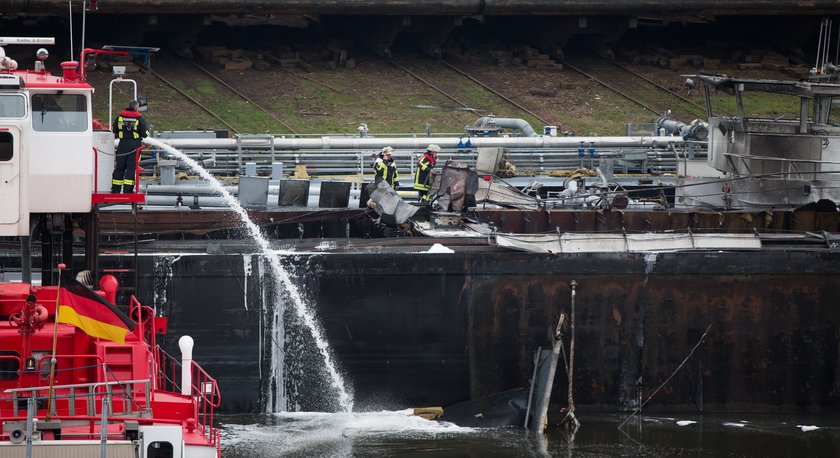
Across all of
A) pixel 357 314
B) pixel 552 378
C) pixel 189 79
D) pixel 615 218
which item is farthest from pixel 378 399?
pixel 189 79

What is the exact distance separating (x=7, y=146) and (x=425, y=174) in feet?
31.6

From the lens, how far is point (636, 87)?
32.2 meters

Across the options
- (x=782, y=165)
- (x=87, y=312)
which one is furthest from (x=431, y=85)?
(x=87, y=312)

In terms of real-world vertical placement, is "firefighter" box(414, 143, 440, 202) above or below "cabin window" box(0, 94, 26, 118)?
below

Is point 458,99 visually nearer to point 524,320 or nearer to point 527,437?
point 524,320

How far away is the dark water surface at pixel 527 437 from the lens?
51.0ft

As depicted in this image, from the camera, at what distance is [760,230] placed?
18688mm

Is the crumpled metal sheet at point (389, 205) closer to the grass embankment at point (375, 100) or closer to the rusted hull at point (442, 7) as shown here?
the grass embankment at point (375, 100)

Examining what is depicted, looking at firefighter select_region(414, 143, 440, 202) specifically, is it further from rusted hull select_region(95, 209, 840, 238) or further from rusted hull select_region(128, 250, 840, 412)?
rusted hull select_region(128, 250, 840, 412)

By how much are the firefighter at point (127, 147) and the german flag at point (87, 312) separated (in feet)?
17.1

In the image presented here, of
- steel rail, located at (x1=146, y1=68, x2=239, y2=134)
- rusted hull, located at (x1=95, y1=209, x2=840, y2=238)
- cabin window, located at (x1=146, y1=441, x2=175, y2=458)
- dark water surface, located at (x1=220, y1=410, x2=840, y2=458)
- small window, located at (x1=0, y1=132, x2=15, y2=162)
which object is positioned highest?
steel rail, located at (x1=146, y1=68, x2=239, y2=134)

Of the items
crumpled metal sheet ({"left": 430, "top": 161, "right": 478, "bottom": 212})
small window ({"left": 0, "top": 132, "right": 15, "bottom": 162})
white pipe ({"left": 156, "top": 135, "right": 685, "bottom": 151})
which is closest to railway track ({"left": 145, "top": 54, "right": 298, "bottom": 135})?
white pipe ({"left": 156, "top": 135, "right": 685, "bottom": 151})

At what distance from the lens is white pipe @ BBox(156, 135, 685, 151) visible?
2302 centimetres

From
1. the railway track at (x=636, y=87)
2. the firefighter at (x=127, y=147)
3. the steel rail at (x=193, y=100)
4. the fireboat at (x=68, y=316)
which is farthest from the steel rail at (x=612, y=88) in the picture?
the fireboat at (x=68, y=316)
